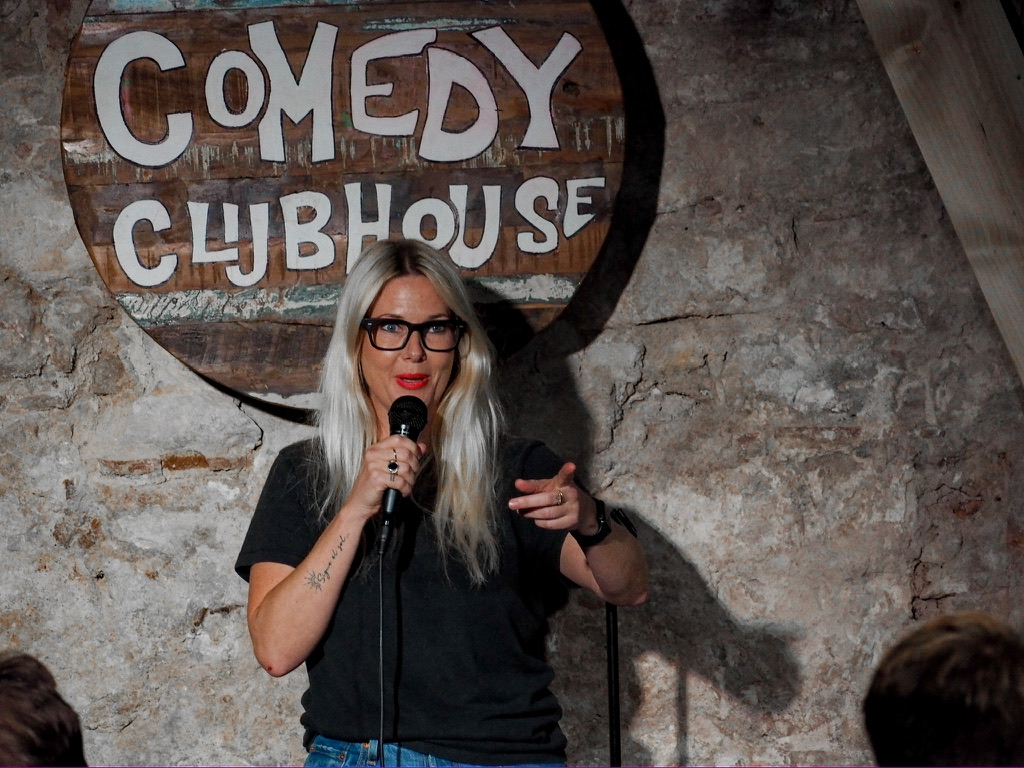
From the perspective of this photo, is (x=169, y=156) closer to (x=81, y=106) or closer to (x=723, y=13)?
(x=81, y=106)

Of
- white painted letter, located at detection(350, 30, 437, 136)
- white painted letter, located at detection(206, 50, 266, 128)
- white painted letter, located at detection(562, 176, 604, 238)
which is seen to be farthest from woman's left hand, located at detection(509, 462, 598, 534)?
white painted letter, located at detection(206, 50, 266, 128)

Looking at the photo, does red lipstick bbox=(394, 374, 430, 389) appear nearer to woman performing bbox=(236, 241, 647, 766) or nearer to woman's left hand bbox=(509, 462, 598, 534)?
woman performing bbox=(236, 241, 647, 766)

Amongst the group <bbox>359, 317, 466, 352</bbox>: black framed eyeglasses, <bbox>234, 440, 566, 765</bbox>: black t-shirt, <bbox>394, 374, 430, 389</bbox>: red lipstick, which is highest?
<bbox>359, 317, 466, 352</bbox>: black framed eyeglasses

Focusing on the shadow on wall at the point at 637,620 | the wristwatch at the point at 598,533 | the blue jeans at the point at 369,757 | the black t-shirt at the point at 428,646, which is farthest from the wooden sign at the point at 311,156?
the blue jeans at the point at 369,757

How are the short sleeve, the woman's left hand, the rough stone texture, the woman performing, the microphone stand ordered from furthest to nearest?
the rough stone texture < the microphone stand < the short sleeve < the woman performing < the woman's left hand

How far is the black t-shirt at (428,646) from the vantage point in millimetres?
1945

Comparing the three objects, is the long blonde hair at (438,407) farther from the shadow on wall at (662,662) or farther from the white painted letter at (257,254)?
the shadow on wall at (662,662)

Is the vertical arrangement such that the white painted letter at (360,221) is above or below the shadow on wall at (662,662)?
above

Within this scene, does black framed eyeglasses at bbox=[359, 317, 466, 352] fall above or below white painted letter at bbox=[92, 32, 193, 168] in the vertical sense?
below

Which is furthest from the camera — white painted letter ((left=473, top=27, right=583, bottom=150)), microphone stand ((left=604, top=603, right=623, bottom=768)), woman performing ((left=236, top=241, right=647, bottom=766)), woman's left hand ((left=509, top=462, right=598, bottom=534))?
white painted letter ((left=473, top=27, right=583, bottom=150))

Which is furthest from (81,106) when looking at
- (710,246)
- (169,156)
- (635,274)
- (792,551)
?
(792,551)

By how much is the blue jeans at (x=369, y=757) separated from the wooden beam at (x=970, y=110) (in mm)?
1500

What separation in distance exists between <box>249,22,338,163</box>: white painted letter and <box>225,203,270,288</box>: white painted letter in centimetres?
13

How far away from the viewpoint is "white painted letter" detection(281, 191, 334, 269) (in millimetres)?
2338
